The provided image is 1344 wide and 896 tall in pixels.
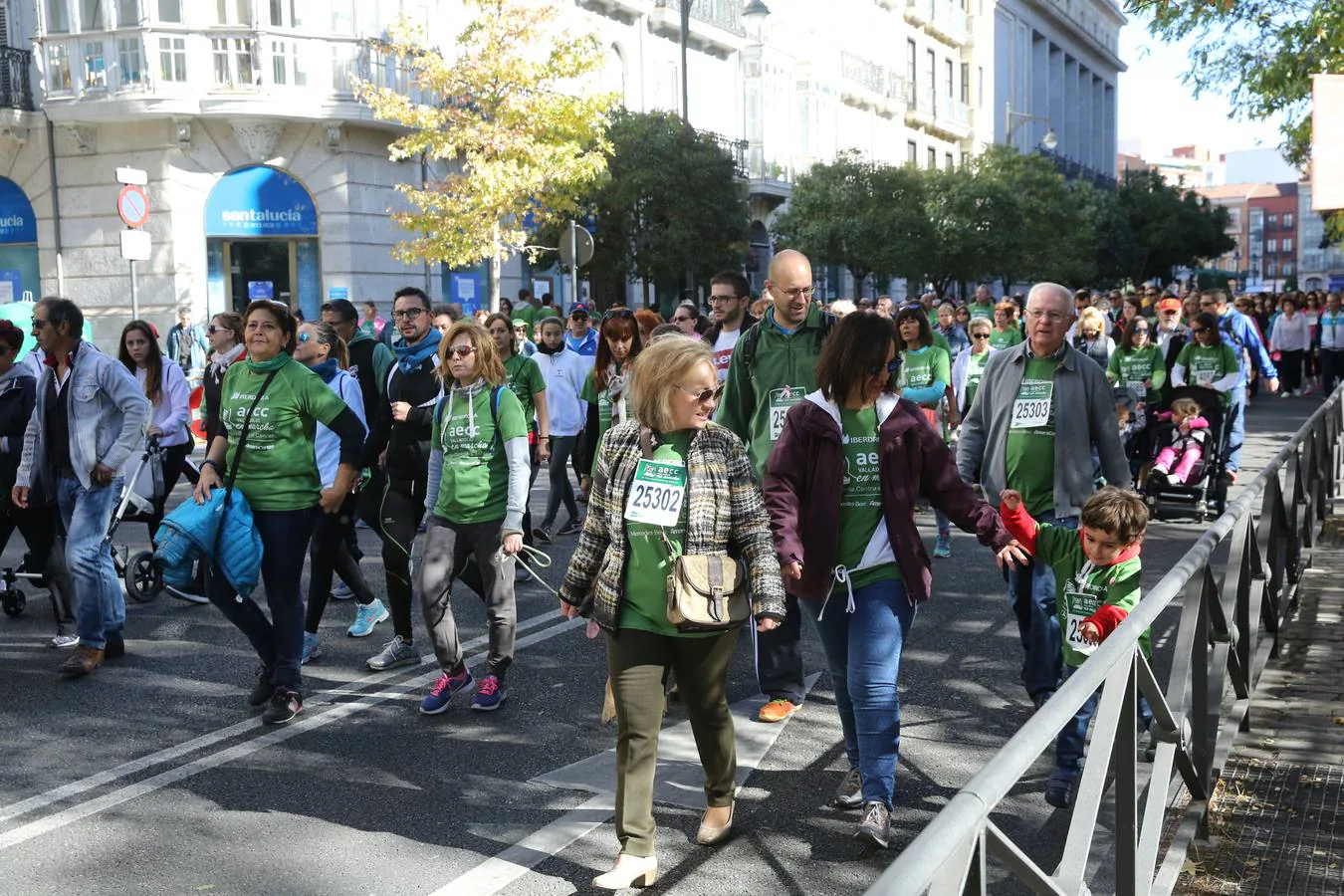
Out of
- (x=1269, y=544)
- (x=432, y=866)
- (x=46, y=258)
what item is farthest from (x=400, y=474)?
(x=46, y=258)

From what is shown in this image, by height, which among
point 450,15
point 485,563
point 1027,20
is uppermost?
point 1027,20

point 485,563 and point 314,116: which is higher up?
point 314,116

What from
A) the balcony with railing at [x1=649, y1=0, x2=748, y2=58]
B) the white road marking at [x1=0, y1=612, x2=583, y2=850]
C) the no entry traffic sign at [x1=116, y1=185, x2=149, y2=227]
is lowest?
the white road marking at [x1=0, y1=612, x2=583, y2=850]

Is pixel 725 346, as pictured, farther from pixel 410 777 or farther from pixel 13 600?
pixel 13 600

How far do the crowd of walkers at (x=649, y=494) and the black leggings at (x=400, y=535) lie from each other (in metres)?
0.01

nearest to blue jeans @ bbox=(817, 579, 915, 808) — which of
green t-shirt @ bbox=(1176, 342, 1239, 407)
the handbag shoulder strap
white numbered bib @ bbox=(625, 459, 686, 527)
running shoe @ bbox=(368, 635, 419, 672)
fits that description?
white numbered bib @ bbox=(625, 459, 686, 527)

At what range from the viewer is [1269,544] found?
6.10m

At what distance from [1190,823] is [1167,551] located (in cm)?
633

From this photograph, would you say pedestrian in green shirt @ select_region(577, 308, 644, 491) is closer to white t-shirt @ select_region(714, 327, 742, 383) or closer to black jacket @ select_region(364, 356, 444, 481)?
white t-shirt @ select_region(714, 327, 742, 383)

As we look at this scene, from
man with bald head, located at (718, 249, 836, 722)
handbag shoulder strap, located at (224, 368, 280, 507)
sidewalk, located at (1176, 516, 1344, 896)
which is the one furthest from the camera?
handbag shoulder strap, located at (224, 368, 280, 507)

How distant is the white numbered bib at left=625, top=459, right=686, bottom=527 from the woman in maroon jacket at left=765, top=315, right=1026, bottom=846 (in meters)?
0.42

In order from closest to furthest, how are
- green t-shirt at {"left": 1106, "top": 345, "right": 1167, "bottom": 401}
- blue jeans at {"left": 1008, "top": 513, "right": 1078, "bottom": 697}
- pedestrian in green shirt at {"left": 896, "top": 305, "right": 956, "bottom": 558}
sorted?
1. blue jeans at {"left": 1008, "top": 513, "right": 1078, "bottom": 697}
2. pedestrian in green shirt at {"left": 896, "top": 305, "right": 956, "bottom": 558}
3. green t-shirt at {"left": 1106, "top": 345, "right": 1167, "bottom": 401}

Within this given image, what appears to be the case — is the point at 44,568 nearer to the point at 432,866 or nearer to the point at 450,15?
the point at 432,866

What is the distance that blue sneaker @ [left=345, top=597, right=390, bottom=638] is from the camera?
805cm
